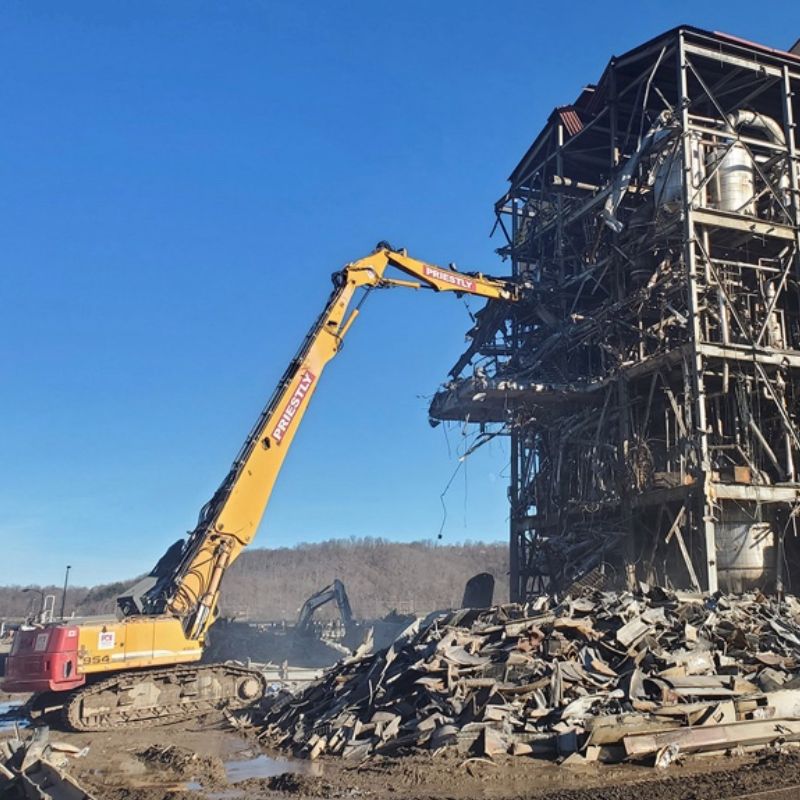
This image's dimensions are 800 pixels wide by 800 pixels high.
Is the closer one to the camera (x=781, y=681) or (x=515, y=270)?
(x=781, y=681)

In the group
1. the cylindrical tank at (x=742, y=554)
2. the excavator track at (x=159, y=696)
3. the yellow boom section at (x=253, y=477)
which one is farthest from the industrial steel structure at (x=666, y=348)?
the excavator track at (x=159, y=696)

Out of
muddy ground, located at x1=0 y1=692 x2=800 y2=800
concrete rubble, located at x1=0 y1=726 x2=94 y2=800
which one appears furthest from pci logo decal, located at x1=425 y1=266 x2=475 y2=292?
concrete rubble, located at x1=0 y1=726 x2=94 y2=800

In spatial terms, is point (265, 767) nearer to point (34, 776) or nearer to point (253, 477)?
point (34, 776)

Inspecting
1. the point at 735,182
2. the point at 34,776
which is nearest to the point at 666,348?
the point at 735,182

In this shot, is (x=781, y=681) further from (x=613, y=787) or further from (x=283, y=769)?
(x=283, y=769)

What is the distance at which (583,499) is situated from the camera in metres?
24.2

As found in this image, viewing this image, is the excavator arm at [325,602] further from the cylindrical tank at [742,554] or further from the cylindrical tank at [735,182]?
the cylindrical tank at [735,182]

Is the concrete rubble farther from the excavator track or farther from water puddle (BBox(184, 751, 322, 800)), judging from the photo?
the excavator track

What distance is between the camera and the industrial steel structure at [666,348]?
2069 cm

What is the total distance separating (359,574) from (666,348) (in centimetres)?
10498

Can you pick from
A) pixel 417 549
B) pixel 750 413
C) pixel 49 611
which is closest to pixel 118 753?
pixel 49 611

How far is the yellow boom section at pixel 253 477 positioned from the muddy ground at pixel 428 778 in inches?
170

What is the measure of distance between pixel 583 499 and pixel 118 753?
15304mm

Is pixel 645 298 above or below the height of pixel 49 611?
above
